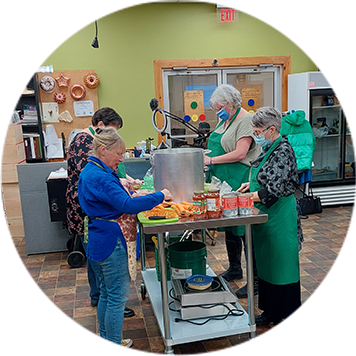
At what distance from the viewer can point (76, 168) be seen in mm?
2844

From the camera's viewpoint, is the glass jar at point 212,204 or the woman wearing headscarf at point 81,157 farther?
the woman wearing headscarf at point 81,157

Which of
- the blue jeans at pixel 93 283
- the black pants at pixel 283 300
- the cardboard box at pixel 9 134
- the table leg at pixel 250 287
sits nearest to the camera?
the table leg at pixel 250 287

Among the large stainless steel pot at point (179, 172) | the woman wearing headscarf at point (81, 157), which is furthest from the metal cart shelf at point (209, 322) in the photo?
the woman wearing headscarf at point (81, 157)

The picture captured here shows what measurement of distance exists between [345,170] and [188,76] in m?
2.64

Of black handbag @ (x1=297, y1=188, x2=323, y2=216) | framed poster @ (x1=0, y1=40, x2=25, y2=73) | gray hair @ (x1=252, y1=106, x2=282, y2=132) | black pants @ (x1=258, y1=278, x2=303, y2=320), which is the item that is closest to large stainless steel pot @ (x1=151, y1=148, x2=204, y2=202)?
gray hair @ (x1=252, y1=106, x2=282, y2=132)

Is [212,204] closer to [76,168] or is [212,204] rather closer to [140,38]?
[76,168]

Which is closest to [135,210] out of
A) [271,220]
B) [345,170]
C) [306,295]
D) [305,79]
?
[271,220]

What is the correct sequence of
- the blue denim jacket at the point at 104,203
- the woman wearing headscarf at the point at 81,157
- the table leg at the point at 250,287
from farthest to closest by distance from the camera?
the woman wearing headscarf at the point at 81,157 < the table leg at the point at 250,287 < the blue denim jacket at the point at 104,203

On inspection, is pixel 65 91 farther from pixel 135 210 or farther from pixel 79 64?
pixel 135 210

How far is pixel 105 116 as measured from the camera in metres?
2.73

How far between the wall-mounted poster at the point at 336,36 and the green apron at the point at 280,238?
416 centimetres

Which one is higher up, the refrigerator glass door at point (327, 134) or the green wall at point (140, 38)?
the green wall at point (140, 38)

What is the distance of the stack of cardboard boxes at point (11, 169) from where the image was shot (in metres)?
4.94

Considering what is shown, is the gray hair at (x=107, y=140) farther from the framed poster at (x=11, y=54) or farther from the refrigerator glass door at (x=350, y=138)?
the refrigerator glass door at (x=350, y=138)
